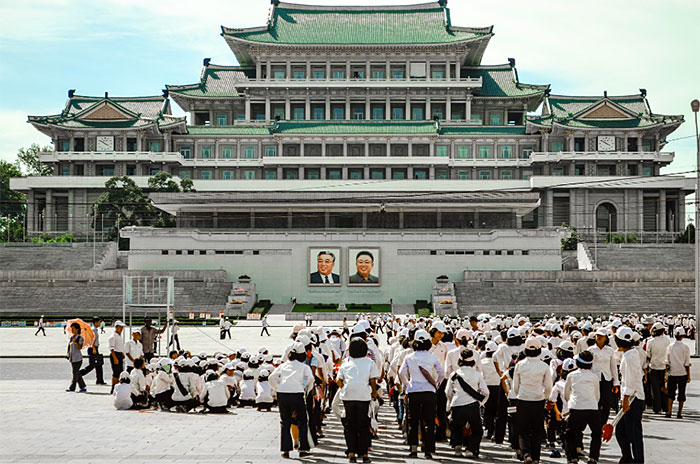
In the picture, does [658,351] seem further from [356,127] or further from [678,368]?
[356,127]

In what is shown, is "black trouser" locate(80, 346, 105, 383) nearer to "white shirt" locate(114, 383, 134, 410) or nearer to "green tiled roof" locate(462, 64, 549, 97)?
"white shirt" locate(114, 383, 134, 410)

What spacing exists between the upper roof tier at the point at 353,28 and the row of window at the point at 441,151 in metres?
11.7

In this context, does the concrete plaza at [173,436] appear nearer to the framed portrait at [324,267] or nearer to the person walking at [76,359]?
the person walking at [76,359]

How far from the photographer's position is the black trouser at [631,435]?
38.4ft

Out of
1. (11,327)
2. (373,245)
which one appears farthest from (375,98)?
(11,327)

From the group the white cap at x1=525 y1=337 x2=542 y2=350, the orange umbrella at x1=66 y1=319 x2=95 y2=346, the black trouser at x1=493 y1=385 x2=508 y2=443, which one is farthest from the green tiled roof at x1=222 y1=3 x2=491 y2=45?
the white cap at x1=525 y1=337 x2=542 y2=350

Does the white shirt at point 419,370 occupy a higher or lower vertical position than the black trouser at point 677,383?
higher

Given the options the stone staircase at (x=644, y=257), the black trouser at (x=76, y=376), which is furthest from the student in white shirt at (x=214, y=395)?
the stone staircase at (x=644, y=257)

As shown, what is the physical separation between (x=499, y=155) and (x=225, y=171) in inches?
1112

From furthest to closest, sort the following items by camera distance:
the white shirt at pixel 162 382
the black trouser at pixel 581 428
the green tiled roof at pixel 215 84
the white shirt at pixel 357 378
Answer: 1. the green tiled roof at pixel 215 84
2. the white shirt at pixel 162 382
3. the white shirt at pixel 357 378
4. the black trouser at pixel 581 428

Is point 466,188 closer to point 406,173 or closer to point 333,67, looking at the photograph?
point 406,173

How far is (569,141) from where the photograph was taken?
81.9 meters

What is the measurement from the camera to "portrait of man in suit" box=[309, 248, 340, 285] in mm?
62375

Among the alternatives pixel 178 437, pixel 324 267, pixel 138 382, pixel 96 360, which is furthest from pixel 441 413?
pixel 324 267
